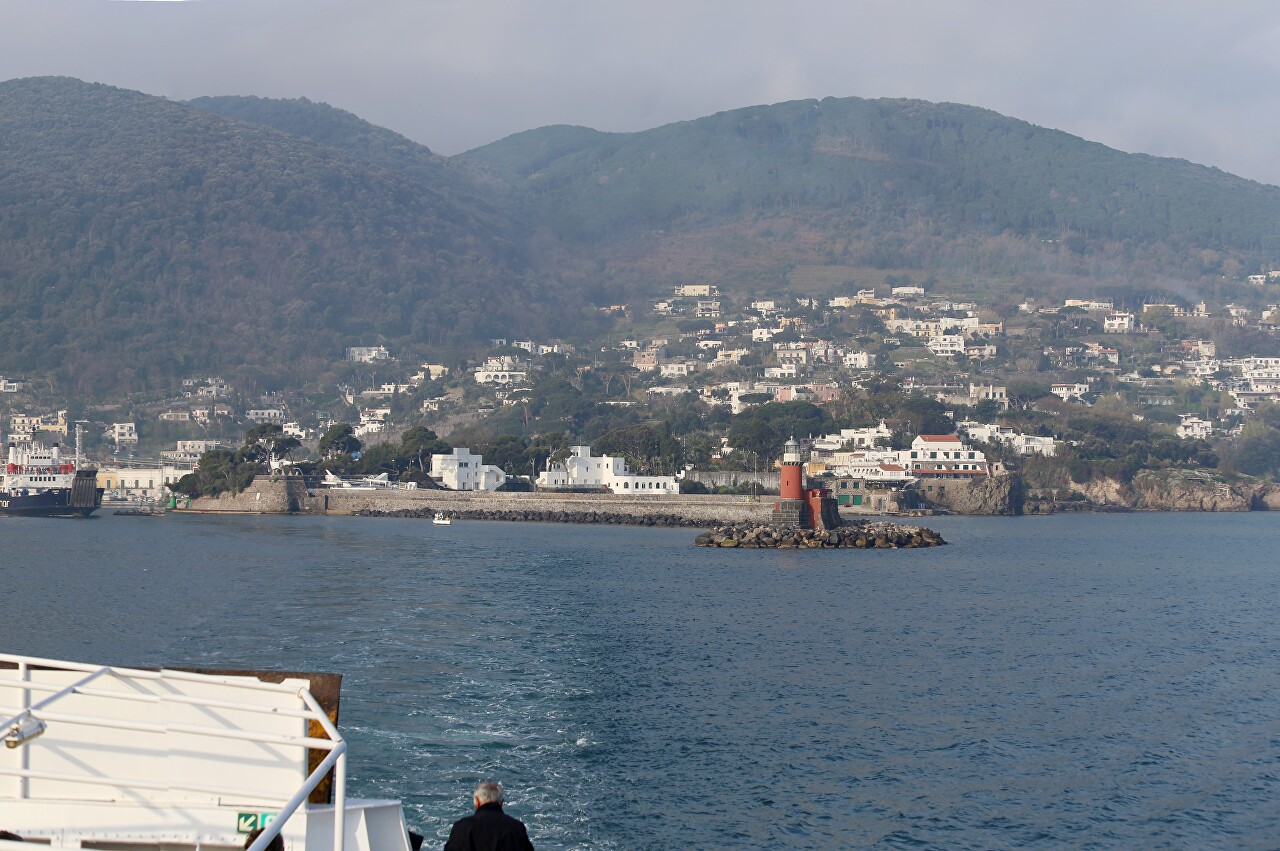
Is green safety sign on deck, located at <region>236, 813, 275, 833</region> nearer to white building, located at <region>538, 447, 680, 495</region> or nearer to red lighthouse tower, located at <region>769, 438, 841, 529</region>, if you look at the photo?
red lighthouse tower, located at <region>769, 438, 841, 529</region>

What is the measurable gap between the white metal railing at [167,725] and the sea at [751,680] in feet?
24.5

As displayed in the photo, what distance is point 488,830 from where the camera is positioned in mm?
8797

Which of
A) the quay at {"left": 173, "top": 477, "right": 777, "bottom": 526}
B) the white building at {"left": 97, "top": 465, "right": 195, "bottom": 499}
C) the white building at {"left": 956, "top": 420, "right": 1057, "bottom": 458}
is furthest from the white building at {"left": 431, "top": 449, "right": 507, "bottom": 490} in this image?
the white building at {"left": 956, "top": 420, "right": 1057, "bottom": 458}

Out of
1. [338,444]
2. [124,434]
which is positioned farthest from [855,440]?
[124,434]

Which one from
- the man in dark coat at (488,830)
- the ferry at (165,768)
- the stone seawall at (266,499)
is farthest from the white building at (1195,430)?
the man in dark coat at (488,830)

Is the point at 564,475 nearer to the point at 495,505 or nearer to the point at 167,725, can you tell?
the point at 495,505

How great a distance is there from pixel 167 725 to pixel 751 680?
70.9 ft

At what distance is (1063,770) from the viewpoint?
22.0m

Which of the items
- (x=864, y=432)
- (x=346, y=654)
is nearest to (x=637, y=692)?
(x=346, y=654)

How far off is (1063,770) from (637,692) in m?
8.74

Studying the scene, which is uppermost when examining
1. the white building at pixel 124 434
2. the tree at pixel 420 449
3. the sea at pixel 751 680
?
the white building at pixel 124 434

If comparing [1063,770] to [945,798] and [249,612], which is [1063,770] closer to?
[945,798]

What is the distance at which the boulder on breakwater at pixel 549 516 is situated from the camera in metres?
97.5

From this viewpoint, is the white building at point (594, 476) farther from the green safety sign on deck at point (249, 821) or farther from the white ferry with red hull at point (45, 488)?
the green safety sign on deck at point (249, 821)
